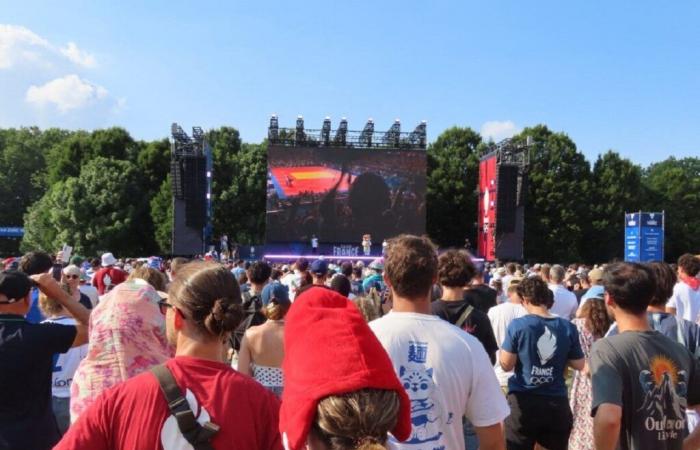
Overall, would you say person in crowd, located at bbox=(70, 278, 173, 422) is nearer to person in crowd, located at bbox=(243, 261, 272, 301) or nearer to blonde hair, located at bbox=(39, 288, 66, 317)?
blonde hair, located at bbox=(39, 288, 66, 317)

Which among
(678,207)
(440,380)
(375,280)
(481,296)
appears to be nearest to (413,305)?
(440,380)

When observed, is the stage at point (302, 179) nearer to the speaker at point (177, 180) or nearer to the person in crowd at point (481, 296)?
the speaker at point (177, 180)

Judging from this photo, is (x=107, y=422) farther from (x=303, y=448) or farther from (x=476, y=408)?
(x=476, y=408)

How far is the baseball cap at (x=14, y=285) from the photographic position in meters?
2.77

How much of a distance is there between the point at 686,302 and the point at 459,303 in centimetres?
322

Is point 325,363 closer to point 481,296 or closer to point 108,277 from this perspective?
point 481,296

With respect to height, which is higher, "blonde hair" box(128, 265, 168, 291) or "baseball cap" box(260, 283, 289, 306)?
"blonde hair" box(128, 265, 168, 291)

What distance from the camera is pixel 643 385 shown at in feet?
7.97

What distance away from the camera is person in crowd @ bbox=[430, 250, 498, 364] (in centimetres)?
356

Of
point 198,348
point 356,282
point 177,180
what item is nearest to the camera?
point 198,348

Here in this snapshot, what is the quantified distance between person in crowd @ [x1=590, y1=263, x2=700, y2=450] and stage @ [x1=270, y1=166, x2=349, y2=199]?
85.0 ft

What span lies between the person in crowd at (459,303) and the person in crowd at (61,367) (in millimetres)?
2277

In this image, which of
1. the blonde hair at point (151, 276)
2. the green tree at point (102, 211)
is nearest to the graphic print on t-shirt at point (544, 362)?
the blonde hair at point (151, 276)

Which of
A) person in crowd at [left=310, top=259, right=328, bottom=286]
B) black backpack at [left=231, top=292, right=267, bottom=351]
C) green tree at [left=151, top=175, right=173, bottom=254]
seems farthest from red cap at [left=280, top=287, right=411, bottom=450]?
green tree at [left=151, top=175, right=173, bottom=254]
